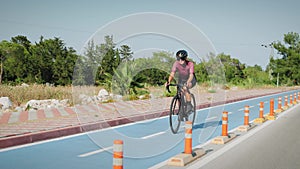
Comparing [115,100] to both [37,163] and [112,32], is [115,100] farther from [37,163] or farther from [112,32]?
[37,163]

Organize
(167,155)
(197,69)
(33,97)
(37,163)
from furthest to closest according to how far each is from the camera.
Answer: (33,97) < (197,69) < (167,155) < (37,163)

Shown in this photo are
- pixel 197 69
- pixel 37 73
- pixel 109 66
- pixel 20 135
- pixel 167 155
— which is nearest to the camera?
pixel 167 155

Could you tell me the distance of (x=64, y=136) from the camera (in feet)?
31.1

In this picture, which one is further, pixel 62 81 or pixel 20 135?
pixel 62 81

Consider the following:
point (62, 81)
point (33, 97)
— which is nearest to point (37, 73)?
point (62, 81)

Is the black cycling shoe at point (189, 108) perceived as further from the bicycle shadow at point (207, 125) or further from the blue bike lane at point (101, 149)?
the bicycle shadow at point (207, 125)

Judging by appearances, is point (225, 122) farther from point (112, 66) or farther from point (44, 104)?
point (44, 104)

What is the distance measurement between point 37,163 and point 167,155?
2.52 meters

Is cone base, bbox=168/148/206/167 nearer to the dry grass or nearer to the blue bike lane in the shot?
the blue bike lane

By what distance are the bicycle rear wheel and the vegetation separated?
198 centimetres

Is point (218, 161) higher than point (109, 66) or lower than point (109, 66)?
lower

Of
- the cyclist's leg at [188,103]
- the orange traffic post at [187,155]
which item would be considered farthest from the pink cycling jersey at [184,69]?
the orange traffic post at [187,155]

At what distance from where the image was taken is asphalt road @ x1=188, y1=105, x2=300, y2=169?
22.3ft

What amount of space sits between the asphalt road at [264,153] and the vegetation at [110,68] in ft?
9.37
